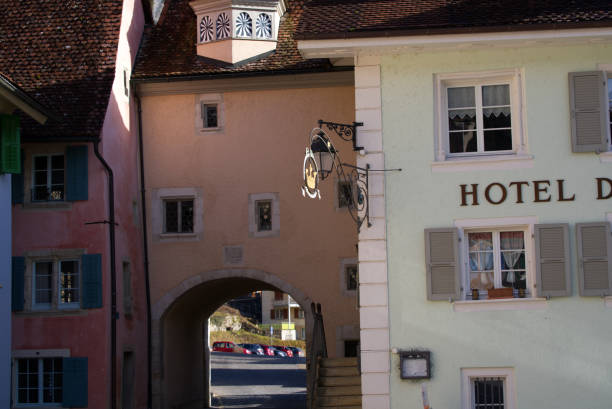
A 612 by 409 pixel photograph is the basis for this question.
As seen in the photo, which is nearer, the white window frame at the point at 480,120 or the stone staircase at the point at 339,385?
the white window frame at the point at 480,120

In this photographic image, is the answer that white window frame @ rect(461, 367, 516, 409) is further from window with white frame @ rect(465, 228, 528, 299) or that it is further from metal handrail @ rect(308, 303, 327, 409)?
metal handrail @ rect(308, 303, 327, 409)

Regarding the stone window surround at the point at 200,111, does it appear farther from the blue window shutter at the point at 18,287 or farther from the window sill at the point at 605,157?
the window sill at the point at 605,157

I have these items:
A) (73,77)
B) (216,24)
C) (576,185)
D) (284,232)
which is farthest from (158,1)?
(576,185)

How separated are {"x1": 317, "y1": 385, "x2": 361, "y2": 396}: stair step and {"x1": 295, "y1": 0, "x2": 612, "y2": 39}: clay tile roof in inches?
279

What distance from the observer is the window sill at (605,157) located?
63.0 ft

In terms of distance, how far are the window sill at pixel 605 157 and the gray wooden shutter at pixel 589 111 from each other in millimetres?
71

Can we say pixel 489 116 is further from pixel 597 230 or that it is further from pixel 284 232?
pixel 284 232

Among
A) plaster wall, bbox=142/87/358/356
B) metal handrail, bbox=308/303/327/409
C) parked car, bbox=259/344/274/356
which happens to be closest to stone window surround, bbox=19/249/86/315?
plaster wall, bbox=142/87/358/356

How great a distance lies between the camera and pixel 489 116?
19.7 metres

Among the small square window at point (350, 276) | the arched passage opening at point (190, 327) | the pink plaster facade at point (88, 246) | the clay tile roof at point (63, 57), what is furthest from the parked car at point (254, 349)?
the clay tile roof at point (63, 57)

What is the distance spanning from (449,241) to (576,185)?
2.24 meters

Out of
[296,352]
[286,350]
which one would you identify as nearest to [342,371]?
[286,350]

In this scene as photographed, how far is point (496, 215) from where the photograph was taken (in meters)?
19.3

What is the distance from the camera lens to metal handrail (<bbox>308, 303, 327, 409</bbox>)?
23.2m
